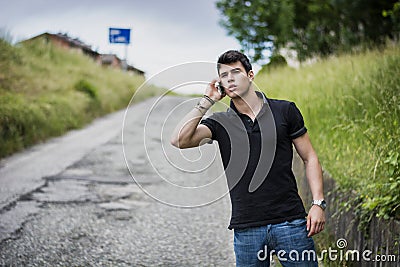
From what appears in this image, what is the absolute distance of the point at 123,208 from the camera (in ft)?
21.3

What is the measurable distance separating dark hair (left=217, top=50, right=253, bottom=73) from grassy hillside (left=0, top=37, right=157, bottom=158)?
2.08ft

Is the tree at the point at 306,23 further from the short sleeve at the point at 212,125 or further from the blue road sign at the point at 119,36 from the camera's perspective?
the short sleeve at the point at 212,125

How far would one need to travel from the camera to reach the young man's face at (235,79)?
2.70m

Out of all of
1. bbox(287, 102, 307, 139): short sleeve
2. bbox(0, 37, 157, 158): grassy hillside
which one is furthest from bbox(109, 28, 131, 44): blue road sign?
bbox(287, 102, 307, 139): short sleeve

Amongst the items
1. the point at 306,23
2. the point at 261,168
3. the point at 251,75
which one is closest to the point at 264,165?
the point at 261,168

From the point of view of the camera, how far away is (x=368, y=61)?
7926 millimetres

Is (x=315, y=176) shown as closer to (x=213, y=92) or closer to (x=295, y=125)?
(x=295, y=125)

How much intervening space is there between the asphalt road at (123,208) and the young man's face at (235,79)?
0.44m

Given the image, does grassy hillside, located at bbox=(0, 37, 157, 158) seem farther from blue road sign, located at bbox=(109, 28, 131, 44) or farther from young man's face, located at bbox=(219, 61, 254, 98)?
blue road sign, located at bbox=(109, 28, 131, 44)

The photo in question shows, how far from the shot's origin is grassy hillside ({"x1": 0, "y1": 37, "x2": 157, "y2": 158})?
10.7 metres

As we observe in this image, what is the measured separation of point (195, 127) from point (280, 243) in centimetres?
71

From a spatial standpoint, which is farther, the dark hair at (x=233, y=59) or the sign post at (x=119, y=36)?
the sign post at (x=119, y=36)

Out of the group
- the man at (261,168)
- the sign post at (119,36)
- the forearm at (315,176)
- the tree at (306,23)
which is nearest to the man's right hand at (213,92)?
the man at (261,168)

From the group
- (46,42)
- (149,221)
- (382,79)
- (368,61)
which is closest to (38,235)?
(149,221)
